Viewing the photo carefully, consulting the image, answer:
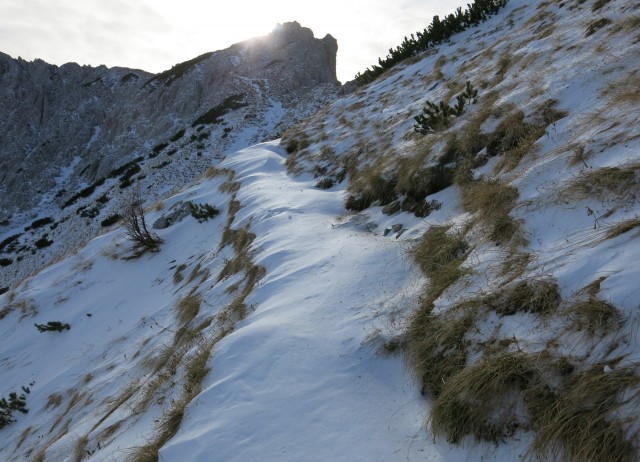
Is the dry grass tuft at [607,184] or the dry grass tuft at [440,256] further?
the dry grass tuft at [440,256]

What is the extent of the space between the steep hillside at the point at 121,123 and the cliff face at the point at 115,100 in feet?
0.47

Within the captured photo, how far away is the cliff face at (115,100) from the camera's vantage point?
36.6 metres

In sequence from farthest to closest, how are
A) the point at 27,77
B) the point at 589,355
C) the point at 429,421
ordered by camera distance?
the point at 27,77
the point at 429,421
the point at 589,355

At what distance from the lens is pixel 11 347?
9.98 m

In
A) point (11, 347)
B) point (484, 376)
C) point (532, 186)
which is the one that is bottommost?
point (484, 376)

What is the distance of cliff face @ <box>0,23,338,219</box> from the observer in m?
36.6

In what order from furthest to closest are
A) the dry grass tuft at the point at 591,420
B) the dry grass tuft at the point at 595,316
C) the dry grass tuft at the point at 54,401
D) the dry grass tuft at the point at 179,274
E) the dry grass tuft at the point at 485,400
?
1. the dry grass tuft at the point at 179,274
2. the dry grass tuft at the point at 54,401
3. the dry grass tuft at the point at 485,400
4. the dry grass tuft at the point at 595,316
5. the dry grass tuft at the point at 591,420

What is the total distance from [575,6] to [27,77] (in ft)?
209

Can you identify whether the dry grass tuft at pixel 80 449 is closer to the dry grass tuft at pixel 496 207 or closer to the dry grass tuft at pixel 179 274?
the dry grass tuft at pixel 179 274

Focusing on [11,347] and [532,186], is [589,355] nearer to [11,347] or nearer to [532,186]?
[532,186]

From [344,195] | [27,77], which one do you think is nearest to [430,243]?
[344,195]

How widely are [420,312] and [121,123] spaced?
1846 inches

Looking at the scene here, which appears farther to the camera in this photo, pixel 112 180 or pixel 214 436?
pixel 112 180

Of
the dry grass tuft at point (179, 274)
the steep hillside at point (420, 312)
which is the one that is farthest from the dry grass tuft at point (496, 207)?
the dry grass tuft at point (179, 274)
